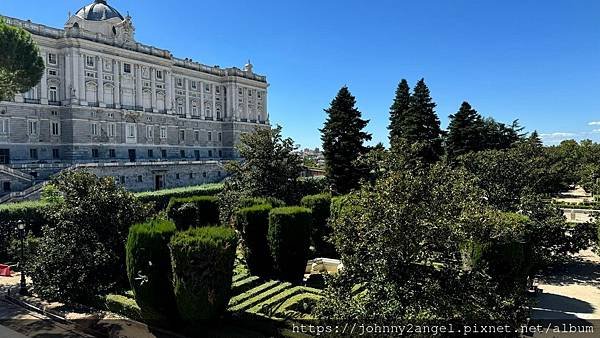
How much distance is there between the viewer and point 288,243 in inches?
639

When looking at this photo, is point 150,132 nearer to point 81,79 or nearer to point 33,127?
point 81,79

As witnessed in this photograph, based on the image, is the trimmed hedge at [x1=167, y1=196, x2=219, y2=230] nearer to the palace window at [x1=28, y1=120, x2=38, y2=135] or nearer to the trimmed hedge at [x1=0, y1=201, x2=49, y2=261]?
the trimmed hedge at [x1=0, y1=201, x2=49, y2=261]

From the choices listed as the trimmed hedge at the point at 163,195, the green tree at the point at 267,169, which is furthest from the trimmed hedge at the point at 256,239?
the trimmed hedge at the point at 163,195

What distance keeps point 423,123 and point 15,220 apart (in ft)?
106

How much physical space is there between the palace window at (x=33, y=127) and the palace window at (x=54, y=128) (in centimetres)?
176

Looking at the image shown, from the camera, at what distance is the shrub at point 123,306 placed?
512 inches

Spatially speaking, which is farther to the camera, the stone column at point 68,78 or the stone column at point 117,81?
the stone column at point 117,81

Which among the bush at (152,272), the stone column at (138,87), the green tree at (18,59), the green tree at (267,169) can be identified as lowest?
the bush at (152,272)

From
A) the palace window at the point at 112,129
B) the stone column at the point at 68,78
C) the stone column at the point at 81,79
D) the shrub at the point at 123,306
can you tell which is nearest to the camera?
the shrub at the point at 123,306

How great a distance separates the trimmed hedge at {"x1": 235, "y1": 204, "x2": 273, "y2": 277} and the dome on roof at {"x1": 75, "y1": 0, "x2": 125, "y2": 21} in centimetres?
5429

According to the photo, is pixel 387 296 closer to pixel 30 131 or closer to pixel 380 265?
pixel 380 265

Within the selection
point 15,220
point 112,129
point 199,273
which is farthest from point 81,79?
point 199,273

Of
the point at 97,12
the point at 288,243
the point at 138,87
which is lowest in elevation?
the point at 288,243

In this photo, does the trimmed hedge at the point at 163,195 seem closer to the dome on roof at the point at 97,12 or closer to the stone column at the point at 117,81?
the stone column at the point at 117,81
